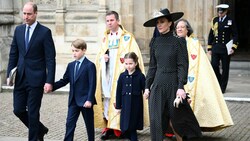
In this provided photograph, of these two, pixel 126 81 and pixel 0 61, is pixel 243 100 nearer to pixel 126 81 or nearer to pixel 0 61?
pixel 126 81

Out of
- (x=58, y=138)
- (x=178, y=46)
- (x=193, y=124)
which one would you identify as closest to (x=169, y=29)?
(x=178, y=46)

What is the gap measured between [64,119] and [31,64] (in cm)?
229

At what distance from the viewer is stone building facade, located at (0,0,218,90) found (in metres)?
12.4

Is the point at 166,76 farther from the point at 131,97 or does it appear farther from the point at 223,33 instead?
the point at 223,33

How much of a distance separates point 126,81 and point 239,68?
7340mm

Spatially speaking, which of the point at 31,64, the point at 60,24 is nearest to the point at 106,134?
the point at 31,64

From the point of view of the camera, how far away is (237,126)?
797 centimetres

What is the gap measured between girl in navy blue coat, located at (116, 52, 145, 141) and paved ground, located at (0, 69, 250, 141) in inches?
19.7

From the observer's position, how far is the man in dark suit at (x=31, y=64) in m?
6.59

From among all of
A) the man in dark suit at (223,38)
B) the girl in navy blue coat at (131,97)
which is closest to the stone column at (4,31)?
the man in dark suit at (223,38)

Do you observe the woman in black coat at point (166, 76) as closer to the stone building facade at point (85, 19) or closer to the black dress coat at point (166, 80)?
the black dress coat at point (166, 80)

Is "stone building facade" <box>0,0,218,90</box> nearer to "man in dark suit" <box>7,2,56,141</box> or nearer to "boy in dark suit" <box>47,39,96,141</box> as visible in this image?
"man in dark suit" <box>7,2,56,141</box>

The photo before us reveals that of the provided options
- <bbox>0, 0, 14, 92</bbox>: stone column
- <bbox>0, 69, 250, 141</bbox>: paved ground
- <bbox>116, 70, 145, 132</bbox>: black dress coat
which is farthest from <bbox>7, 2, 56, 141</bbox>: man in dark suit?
<bbox>0, 0, 14, 92</bbox>: stone column

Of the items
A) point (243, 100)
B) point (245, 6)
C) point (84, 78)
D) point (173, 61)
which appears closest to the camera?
point (173, 61)
